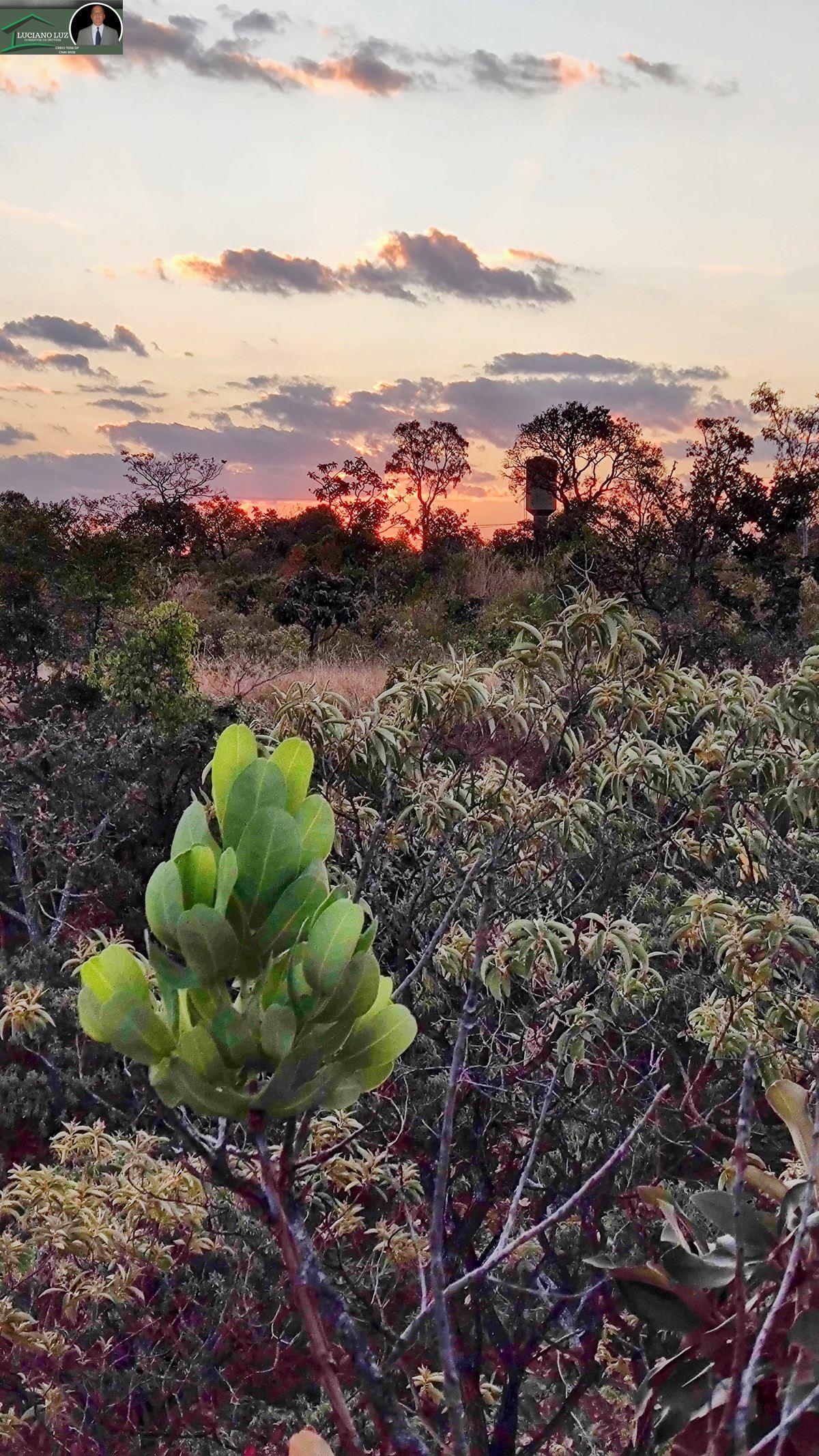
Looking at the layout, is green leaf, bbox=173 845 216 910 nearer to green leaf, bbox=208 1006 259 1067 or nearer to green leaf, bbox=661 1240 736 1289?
green leaf, bbox=208 1006 259 1067

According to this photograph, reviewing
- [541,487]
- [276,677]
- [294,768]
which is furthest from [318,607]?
[294,768]

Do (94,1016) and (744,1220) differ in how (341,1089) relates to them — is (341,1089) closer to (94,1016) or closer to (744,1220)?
(94,1016)

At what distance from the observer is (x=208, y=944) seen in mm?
749

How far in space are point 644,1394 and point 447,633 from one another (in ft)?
67.7

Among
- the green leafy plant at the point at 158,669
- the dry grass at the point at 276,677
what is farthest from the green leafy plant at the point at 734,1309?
the dry grass at the point at 276,677

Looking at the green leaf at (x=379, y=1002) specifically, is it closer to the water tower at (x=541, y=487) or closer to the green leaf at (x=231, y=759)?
the green leaf at (x=231, y=759)

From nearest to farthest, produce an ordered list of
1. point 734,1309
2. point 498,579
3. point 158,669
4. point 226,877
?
point 226,877 → point 734,1309 → point 158,669 → point 498,579

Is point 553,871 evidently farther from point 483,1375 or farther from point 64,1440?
point 64,1440

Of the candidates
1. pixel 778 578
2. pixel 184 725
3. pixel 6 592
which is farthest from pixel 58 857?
pixel 778 578

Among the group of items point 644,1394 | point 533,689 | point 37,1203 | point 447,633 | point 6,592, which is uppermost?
point 644,1394

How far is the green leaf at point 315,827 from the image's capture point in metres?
0.82

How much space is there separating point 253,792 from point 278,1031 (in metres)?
0.16

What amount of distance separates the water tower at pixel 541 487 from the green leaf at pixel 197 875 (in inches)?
1217

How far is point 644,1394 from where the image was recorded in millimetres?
1049
